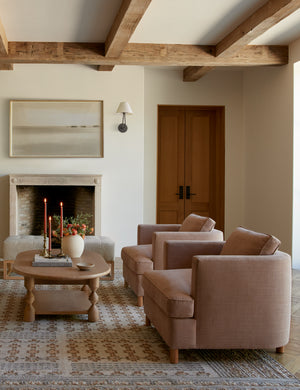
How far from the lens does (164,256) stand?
4.17 meters

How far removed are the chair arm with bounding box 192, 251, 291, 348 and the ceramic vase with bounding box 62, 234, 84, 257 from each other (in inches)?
61.5

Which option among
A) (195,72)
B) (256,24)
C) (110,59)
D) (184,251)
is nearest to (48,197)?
(110,59)

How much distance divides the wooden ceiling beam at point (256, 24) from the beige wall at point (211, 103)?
76.1 inches

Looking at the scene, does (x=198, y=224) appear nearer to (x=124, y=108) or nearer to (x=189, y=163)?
(x=124, y=108)

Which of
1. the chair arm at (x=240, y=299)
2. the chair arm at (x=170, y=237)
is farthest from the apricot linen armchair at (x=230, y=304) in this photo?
the chair arm at (x=170, y=237)

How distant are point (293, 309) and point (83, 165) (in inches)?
153

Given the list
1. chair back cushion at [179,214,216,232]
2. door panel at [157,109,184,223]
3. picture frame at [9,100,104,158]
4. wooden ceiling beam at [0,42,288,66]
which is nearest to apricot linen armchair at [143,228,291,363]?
chair back cushion at [179,214,216,232]

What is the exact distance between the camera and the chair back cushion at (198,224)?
4750mm

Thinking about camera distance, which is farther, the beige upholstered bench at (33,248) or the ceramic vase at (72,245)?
the beige upholstered bench at (33,248)

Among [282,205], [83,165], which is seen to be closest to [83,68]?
[83,165]

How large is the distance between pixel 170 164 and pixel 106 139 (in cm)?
139

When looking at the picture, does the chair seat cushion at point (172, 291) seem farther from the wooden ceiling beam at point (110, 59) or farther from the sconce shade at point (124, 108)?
the sconce shade at point (124, 108)

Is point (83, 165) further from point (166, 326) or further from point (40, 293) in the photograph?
point (166, 326)

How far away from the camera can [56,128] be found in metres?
7.25
